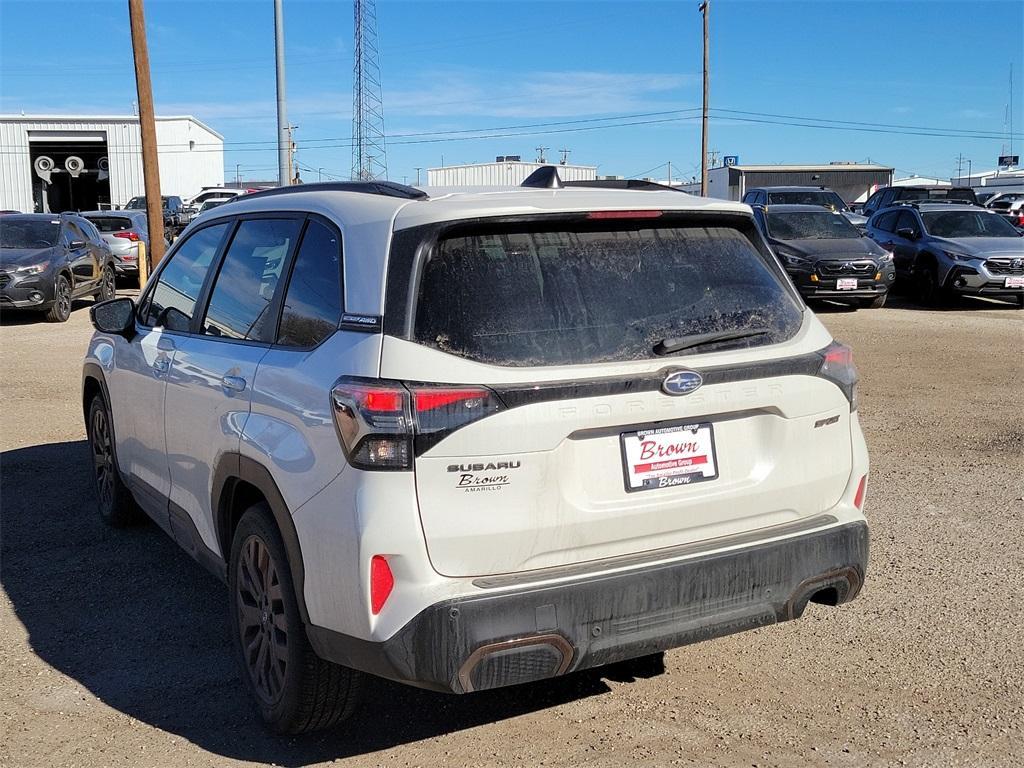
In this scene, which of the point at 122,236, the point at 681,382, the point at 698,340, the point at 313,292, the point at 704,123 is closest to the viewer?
the point at 681,382

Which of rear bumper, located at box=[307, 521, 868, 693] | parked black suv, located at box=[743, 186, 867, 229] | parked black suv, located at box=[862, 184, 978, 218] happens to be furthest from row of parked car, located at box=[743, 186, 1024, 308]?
rear bumper, located at box=[307, 521, 868, 693]

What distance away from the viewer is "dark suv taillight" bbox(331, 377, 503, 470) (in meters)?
2.97

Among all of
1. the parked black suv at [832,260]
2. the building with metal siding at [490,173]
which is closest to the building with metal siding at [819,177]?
the building with metal siding at [490,173]

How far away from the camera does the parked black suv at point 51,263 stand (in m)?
16.2

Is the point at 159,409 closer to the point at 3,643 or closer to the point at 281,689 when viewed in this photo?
the point at 3,643

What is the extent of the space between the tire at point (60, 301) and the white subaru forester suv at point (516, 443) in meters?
14.2

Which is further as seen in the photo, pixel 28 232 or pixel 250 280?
pixel 28 232

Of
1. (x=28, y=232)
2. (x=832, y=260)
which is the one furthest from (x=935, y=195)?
(x=28, y=232)

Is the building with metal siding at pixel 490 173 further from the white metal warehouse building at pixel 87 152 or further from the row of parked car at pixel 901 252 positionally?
the row of parked car at pixel 901 252

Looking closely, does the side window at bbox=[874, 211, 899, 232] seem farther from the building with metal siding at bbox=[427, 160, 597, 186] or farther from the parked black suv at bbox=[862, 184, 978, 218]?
the building with metal siding at bbox=[427, 160, 597, 186]

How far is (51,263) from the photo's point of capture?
55.1 ft

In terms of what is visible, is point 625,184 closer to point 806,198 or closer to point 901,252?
point 901,252

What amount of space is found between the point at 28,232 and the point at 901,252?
49.3 feet

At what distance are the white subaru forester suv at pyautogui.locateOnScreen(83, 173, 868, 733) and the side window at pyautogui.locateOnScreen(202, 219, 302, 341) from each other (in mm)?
23
